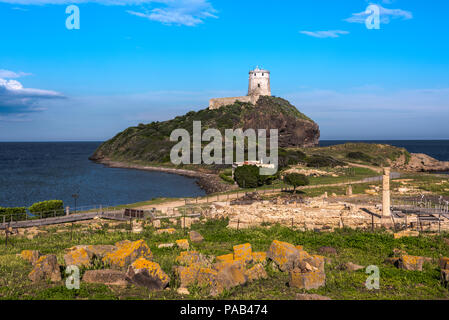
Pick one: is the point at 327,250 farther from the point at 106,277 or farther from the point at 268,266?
the point at 106,277

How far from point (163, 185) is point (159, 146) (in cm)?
5390

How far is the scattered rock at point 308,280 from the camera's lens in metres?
13.0

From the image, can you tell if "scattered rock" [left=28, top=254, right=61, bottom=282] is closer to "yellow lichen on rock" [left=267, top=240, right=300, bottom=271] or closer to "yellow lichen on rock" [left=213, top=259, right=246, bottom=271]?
"yellow lichen on rock" [left=213, top=259, right=246, bottom=271]

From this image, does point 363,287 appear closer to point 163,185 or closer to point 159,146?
point 163,185

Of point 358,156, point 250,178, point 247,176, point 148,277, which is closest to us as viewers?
point 148,277

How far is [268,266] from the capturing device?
49.9ft

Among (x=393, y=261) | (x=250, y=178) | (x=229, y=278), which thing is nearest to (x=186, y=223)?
(x=393, y=261)

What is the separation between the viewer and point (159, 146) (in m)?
132

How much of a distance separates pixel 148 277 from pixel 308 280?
556 centimetres

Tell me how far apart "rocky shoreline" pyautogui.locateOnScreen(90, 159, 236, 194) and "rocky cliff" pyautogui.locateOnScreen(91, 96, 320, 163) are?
5368mm

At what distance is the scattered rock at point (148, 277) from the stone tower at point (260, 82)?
144m

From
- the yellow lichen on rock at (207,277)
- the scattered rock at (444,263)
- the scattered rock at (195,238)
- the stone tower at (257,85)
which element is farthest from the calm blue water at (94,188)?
the stone tower at (257,85)

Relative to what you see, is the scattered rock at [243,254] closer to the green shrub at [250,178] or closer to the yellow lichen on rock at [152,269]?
the yellow lichen on rock at [152,269]

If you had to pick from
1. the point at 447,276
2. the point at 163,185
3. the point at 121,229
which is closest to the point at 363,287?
the point at 447,276
